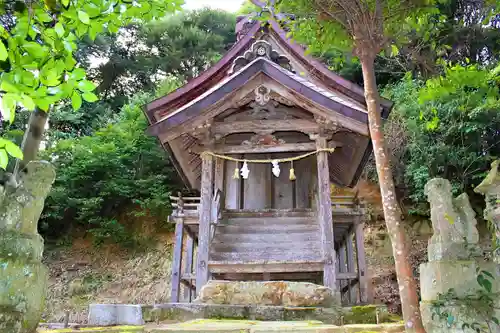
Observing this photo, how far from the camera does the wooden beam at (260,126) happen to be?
8664mm

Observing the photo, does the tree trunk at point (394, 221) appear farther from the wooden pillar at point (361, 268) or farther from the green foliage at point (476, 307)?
the wooden pillar at point (361, 268)

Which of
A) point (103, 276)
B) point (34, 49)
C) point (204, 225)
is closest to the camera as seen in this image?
point (34, 49)

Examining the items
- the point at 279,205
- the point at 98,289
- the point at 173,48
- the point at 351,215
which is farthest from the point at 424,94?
the point at 173,48

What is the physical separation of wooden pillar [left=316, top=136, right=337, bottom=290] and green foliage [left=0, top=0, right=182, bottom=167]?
19.8 feet

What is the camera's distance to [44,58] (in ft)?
7.11

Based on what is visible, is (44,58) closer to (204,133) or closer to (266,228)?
(204,133)

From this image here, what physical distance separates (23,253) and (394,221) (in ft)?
11.1

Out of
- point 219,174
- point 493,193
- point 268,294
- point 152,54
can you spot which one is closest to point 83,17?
point 493,193

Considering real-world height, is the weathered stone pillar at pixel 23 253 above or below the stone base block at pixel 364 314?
above

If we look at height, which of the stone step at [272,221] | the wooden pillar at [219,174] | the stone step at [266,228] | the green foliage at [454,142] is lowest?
the stone step at [266,228]

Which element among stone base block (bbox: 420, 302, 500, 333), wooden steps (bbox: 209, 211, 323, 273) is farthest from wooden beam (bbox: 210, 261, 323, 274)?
stone base block (bbox: 420, 302, 500, 333)

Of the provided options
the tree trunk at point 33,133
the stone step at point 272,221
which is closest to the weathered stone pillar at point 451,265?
the tree trunk at point 33,133

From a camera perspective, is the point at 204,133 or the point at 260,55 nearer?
the point at 204,133

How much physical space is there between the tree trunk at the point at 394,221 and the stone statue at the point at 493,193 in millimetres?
926
